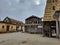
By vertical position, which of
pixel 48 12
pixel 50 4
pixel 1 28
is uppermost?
pixel 50 4

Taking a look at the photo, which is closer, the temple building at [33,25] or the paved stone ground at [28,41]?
the paved stone ground at [28,41]

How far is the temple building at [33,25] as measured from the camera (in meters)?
55.2

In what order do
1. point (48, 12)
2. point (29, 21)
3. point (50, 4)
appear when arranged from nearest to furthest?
point (48, 12) → point (50, 4) → point (29, 21)

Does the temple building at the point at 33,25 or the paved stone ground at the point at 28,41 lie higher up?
the temple building at the point at 33,25

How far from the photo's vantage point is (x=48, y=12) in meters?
32.0

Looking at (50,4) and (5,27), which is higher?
(50,4)

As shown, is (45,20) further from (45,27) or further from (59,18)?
(59,18)

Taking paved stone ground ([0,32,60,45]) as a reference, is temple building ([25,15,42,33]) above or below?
above

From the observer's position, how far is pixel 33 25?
57719 mm

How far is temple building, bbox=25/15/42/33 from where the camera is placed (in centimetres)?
5523

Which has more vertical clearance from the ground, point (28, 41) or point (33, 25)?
point (33, 25)

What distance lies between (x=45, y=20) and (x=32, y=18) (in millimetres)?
32260

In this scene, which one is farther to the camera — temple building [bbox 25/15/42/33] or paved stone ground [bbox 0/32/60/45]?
temple building [bbox 25/15/42/33]

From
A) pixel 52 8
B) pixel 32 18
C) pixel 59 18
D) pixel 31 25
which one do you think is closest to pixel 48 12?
pixel 52 8
